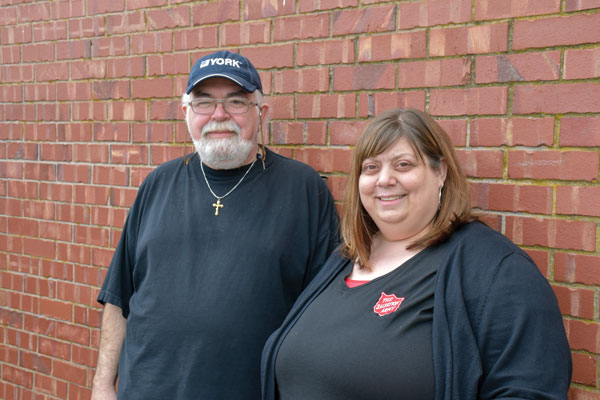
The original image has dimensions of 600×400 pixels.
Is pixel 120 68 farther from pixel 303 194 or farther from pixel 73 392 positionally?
pixel 73 392

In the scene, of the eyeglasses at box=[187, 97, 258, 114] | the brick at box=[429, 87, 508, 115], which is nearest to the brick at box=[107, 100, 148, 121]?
the eyeglasses at box=[187, 97, 258, 114]

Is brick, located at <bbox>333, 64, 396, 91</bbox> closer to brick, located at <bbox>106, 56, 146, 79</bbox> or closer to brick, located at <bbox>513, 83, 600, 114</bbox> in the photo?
brick, located at <bbox>513, 83, 600, 114</bbox>

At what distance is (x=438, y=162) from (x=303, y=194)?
0.70 m

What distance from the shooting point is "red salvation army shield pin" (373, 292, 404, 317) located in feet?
6.26

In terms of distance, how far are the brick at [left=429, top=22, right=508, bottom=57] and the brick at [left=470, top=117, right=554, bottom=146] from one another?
283 millimetres

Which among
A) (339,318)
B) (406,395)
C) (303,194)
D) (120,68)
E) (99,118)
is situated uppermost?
(120,68)

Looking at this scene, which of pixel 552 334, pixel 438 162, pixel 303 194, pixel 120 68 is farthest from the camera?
pixel 120 68

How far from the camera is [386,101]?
2.62 meters

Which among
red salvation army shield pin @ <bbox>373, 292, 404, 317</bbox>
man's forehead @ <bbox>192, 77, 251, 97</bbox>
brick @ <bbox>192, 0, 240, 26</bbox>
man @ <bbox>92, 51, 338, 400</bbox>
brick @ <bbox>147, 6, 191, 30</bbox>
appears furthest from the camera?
brick @ <bbox>147, 6, 191, 30</bbox>

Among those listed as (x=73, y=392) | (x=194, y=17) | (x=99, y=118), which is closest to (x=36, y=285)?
(x=73, y=392)

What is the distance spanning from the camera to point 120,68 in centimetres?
355

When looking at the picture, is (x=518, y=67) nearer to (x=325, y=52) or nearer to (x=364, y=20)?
(x=364, y=20)

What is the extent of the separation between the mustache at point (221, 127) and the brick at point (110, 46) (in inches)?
47.9

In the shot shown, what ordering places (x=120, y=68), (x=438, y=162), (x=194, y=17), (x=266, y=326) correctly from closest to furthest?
1. (x=438, y=162)
2. (x=266, y=326)
3. (x=194, y=17)
4. (x=120, y=68)
